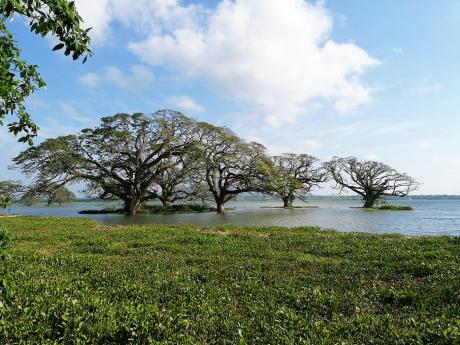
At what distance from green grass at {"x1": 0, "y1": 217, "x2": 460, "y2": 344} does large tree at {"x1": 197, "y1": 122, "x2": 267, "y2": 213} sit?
1494 inches

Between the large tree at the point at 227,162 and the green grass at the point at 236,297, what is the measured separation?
37.9 metres

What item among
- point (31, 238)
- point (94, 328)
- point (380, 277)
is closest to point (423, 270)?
point (380, 277)

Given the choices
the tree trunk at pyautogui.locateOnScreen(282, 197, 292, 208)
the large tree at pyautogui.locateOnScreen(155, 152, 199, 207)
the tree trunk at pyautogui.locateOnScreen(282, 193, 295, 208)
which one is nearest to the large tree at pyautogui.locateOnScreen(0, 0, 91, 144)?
the large tree at pyautogui.locateOnScreen(155, 152, 199, 207)

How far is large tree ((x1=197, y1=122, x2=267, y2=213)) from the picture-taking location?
52406mm

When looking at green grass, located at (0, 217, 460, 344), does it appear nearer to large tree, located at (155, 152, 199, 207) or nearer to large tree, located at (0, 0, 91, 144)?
large tree, located at (0, 0, 91, 144)

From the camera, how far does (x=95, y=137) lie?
47938 millimetres

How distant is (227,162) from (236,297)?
46.4m

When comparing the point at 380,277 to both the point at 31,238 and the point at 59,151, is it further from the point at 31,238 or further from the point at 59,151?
the point at 59,151

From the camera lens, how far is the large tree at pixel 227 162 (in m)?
52.4

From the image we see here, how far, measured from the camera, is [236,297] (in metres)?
8.31

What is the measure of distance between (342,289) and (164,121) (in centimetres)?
4258

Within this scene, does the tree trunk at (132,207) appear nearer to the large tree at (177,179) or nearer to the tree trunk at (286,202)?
the large tree at (177,179)

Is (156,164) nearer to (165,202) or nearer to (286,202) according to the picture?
(165,202)

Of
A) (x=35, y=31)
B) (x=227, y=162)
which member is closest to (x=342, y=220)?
(x=227, y=162)
